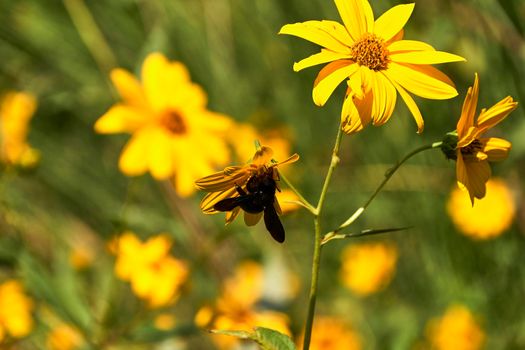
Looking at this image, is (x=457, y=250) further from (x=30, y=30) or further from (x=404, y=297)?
(x=30, y=30)

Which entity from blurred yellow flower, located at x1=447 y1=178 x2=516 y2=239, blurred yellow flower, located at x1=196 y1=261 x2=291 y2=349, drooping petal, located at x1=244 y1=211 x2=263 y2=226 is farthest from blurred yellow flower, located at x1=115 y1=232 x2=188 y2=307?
blurred yellow flower, located at x1=447 y1=178 x2=516 y2=239

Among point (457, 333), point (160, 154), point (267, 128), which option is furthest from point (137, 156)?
point (267, 128)

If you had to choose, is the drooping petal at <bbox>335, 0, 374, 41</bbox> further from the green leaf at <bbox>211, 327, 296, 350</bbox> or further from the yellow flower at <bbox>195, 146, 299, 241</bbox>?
the green leaf at <bbox>211, 327, 296, 350</bbox>

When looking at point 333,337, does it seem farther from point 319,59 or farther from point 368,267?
point 319,59

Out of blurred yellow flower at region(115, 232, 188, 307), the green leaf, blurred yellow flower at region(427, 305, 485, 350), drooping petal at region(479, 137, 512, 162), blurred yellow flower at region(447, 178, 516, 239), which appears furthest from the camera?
blurred yellow flower at region(447, 178, 516, 239)

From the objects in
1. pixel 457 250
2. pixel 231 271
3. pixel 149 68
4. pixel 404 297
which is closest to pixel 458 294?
pixel 457 250

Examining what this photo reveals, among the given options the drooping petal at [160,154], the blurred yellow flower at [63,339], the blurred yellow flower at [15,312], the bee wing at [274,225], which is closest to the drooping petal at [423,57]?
the bee wing at [274,225]
